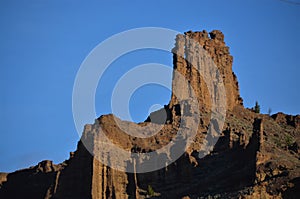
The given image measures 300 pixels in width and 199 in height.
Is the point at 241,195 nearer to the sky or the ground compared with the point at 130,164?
nearer to the ground

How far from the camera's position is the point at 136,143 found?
18688 centimetres

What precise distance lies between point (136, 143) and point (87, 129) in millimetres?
7347

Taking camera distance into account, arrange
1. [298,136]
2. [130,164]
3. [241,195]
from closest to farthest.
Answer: [241,195] < [130,164] < [298,136]

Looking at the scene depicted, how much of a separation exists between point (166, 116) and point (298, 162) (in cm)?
2815

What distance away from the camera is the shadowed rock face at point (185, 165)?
165m

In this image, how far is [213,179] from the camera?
172375mm

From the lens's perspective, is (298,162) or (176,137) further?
(176,137)

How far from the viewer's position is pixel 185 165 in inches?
7067

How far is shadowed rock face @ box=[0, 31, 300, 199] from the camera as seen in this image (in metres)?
165

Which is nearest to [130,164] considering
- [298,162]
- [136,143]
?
[136,143]

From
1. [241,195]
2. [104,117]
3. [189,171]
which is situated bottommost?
[241,195]

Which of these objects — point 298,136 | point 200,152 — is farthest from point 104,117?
point 298,136

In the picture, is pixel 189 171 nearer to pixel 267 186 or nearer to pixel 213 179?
pixel 213 179

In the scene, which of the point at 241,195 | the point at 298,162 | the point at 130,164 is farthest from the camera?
the point at 130,164
